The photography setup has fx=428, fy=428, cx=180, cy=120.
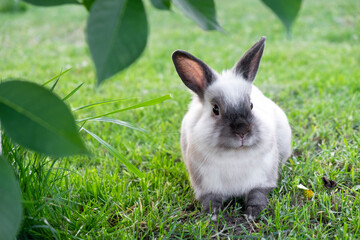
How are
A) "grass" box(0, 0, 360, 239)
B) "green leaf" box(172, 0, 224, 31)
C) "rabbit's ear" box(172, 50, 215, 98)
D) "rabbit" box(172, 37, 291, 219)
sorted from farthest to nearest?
"rabbit's ear" box(172, 50, 215, 98) → "rabbit" box(172, 37, 291, 219) → "grass" box(0, 0, 360, 239) → "green leaf" box(172, 0, 224, 31)

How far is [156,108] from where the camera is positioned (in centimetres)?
420

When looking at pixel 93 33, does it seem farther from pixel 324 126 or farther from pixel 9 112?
pixel 324 126

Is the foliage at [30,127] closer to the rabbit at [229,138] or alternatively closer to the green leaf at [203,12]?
the green leaf at [203,12]

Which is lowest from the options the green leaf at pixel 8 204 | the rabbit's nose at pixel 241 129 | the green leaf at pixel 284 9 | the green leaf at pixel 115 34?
the rabbit's nose at pixel 241 129

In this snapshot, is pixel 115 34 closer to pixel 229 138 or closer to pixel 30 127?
pixel 30 127

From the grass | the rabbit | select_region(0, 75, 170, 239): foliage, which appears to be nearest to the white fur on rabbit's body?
the rabbit

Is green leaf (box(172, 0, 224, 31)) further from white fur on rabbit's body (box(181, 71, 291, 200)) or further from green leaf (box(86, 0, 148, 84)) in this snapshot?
white fur on rabbit's body (box(181, 71, 291, 200))

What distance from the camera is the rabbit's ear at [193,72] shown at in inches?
97.8

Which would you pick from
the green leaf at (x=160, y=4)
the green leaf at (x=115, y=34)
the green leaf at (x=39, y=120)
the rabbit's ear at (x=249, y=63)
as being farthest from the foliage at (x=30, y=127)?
the rabbit's ear at (x=249, y=63)

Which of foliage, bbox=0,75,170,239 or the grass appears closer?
foliage, bbox=0,75,170,239

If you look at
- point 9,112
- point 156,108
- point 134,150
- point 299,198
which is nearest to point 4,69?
point 156,108

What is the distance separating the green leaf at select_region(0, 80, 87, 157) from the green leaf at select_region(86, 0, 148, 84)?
0.55ft

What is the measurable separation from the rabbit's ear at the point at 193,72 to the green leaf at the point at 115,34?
1.52 meters

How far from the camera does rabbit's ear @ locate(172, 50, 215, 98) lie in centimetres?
A: 248
